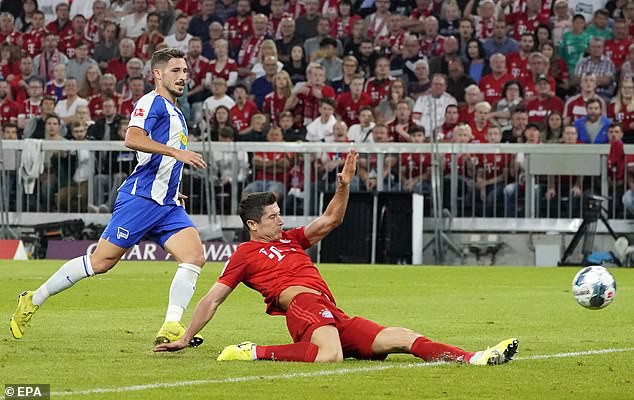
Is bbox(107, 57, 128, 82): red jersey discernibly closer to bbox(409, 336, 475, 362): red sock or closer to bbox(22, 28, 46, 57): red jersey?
bbox(22, 28, 46, 57): red jersey

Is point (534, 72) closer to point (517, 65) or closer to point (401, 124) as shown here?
point (517, 65)

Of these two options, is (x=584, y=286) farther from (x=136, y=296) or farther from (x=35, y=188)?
(x=35, y=188)

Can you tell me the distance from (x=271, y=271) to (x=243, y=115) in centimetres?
1609

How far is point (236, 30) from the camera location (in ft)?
92.8

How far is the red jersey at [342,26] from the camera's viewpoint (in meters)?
27.4

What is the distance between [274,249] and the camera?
388 inches

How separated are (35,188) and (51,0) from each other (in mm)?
6844

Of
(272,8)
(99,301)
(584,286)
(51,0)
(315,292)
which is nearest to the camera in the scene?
(315,292)

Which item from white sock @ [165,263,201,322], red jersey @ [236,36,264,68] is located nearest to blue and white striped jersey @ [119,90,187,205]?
white sock @ [165,263,201,322]

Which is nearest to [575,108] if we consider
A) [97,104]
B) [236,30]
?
[236,30]

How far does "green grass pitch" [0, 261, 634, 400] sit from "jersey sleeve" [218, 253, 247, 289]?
52cm

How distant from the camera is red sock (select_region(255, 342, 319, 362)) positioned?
362 inches

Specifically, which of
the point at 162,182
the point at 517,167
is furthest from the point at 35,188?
the point at 162,182

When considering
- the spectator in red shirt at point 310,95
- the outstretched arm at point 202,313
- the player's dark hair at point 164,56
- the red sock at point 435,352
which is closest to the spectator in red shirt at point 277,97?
the spectator in red shirt at point 310,95
